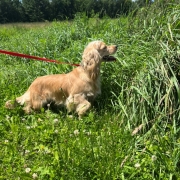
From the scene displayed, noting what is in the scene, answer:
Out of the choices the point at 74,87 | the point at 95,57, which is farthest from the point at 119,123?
the point at 95,57

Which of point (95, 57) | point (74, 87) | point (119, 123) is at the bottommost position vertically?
point (119, 123)

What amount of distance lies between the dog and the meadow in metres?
0.17

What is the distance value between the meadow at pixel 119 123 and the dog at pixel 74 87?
169 mm

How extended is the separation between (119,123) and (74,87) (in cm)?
96

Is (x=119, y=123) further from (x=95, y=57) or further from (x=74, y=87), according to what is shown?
(x=95, y=57)

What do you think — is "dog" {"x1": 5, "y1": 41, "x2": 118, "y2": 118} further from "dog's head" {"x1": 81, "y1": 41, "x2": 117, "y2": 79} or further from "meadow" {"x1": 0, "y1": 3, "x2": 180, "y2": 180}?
"meadow" {"x1": 0, "y1": 3, "x2": 180, "y2": 180}

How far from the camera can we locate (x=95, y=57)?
152 inches

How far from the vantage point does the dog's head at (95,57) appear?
3.85 metres

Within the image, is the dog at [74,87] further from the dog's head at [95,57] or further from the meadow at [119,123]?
the meadow at [119,123]

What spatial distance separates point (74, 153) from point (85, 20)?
5.06m

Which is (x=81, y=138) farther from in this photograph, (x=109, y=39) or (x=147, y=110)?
(x=109, y=39)

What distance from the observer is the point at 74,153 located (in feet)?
7.84

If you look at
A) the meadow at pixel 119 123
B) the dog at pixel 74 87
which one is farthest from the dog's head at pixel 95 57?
the meadow at pixel 119 123

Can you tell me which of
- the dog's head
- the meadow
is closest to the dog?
the dog's head
